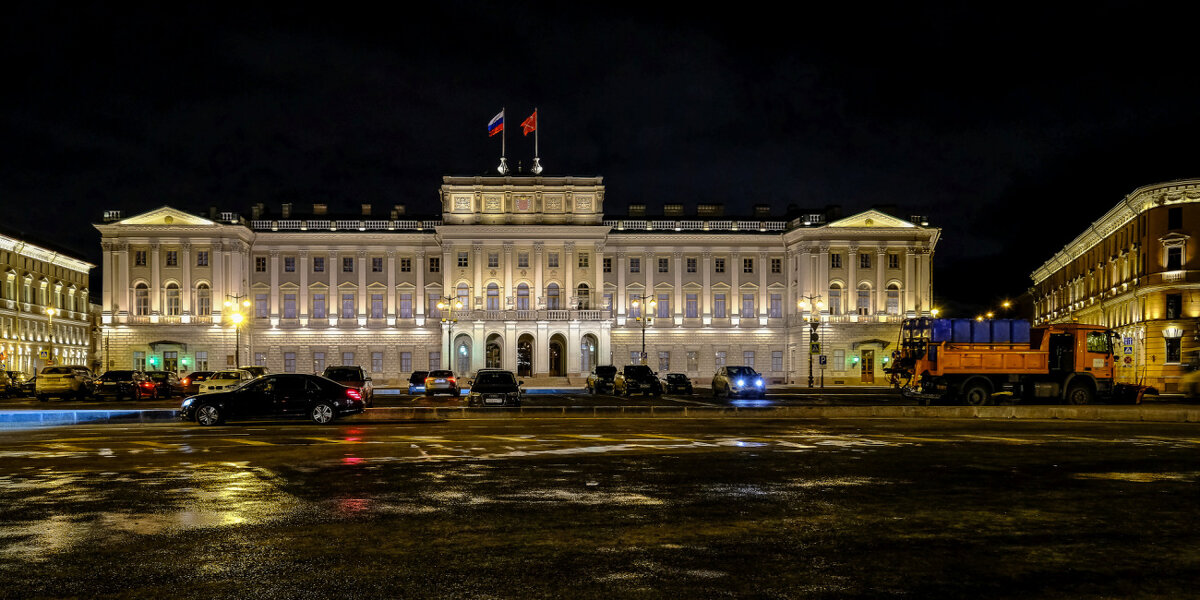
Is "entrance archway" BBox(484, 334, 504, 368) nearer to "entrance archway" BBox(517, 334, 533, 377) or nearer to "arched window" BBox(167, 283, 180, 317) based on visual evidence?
"entrance archway" BBox(517, 334, 533, 377)

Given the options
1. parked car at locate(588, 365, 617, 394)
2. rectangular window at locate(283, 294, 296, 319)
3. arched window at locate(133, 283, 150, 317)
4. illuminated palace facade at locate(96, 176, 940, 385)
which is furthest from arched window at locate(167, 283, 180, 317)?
parked car at locate(588, 365, 617, 394)

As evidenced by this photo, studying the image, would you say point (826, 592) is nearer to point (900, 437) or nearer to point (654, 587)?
point (654, 587)

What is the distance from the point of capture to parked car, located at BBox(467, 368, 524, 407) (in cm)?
3294

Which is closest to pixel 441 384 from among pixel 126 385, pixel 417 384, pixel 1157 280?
pixel 417 384

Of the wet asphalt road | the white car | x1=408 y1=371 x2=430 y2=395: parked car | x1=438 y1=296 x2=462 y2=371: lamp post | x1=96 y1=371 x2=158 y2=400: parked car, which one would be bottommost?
x1=408 y1=371 x2=430 y2=395: parked car

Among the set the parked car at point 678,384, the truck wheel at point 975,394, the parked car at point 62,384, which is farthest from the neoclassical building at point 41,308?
the truck wheel at point 975,394

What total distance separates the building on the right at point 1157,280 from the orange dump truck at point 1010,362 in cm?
1596

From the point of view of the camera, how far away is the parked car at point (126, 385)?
43.9 m

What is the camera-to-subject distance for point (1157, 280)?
55.6 meters

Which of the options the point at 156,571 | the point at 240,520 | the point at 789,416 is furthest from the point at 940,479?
the point at 789,416

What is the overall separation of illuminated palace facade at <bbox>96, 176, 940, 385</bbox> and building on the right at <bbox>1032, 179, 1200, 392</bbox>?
17.3 meters

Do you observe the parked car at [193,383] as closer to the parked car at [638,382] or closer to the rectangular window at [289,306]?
the parked car at [638,382]

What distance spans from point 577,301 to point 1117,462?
62.0 meters

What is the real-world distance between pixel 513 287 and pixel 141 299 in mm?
29929
